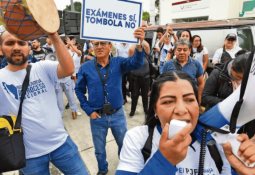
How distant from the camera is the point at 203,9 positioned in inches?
802

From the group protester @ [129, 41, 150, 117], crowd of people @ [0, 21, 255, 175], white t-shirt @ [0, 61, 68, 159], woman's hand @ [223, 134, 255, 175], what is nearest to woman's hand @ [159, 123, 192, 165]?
crowd of people @ [0, 21, 255, 175]

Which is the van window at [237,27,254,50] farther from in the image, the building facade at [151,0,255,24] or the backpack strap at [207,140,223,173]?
the building facade at [151,0,255,24]

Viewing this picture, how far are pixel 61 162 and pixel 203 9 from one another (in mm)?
20653

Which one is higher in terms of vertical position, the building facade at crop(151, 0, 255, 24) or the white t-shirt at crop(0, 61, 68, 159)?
the building facade at crop(151, 0, 255, 24)

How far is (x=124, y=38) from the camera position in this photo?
8.50 feet

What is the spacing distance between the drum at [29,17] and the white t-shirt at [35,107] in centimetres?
48

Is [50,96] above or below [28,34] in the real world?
below

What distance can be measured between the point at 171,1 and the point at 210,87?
23447 millimetres

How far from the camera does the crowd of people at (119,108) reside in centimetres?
95

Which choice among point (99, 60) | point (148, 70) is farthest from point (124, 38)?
point (148, 70)

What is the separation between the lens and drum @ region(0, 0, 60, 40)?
1.43m

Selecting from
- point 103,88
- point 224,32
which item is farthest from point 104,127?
point 224,32

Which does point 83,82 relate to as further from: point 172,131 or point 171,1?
point 171,1

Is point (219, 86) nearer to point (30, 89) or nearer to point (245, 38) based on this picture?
point (30, 89)
